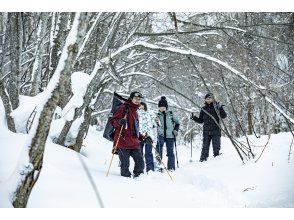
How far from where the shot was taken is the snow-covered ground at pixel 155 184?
12.6 feet

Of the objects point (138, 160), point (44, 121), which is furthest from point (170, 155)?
point (44, 121)

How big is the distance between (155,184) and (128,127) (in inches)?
46.8

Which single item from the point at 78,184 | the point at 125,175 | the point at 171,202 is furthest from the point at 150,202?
the point at 125,175

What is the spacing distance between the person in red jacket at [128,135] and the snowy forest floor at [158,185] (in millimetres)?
321

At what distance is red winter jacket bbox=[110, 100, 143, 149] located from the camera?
617cm

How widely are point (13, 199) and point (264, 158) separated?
4400mm

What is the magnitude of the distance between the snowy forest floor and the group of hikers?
0.44 meters

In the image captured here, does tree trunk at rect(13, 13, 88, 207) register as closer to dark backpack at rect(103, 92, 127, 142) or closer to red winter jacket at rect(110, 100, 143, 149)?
red winter jacket at rect(110, 100, 143, 149)

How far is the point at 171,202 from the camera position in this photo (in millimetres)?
4246

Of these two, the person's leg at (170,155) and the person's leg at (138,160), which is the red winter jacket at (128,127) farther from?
the person's leg at (170,155)

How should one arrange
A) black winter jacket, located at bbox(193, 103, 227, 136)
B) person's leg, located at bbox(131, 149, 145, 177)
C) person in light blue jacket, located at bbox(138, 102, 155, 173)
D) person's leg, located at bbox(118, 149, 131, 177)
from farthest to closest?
1. black winter jacket, located at bbox(193, 103, 227, 136)
2. person in light blue jacket, located at bbox(138, 102, 155, 173)
3. person's leg, located at bbox(131, 149, 145, 177)
4. person's leg, located at bbox(118, 149, 131, 177)

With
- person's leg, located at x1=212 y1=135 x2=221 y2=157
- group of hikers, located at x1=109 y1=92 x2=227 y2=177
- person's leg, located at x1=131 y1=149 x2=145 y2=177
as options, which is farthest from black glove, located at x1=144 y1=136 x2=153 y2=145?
person's leg, located at x1=212 y1=135 x2=221 y2=157

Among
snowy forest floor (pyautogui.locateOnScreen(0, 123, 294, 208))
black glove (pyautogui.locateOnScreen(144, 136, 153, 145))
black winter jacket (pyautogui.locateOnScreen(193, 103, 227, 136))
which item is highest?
black winter jacket (pyautogui.locateOnScreen(193, 103, 227, 136))

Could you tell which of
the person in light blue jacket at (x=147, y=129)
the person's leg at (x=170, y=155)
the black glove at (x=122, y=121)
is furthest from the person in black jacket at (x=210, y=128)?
the black glove at (x=122, y=121)
